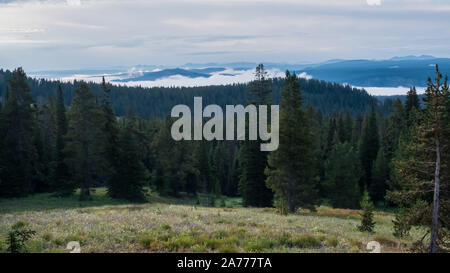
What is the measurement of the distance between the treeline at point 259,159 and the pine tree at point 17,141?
0.12 m

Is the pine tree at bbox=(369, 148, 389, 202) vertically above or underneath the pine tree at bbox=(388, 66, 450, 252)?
underneath

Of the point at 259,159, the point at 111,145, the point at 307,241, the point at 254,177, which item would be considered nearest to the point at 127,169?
the point at 111,145

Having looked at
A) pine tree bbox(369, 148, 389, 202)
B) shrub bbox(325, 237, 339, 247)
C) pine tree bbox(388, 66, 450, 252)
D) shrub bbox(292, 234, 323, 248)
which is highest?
pine tree bbox(388, 66, 450, 252)

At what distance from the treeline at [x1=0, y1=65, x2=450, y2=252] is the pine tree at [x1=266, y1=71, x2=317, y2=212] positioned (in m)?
0.09

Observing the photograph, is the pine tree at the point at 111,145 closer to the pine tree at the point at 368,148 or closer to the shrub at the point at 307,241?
the shrub at the point at 307,241

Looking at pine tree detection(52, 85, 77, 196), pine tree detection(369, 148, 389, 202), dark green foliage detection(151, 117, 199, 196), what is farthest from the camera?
dark green foliage detection(151, 117, 199, 196)

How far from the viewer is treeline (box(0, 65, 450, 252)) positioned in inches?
509

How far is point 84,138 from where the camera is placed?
45.8 meters

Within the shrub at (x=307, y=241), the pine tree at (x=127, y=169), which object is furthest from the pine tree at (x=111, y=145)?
the shrub at (x=307, y=241)

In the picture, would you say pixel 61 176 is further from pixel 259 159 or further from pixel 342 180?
pixel 342 180

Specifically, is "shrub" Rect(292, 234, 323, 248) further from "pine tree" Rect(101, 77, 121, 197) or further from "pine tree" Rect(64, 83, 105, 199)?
"pine tree" Rect(101, 77, 121, 197)

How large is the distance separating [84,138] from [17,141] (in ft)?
32.2

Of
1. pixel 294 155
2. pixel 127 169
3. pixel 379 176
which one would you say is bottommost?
pixel 379 176

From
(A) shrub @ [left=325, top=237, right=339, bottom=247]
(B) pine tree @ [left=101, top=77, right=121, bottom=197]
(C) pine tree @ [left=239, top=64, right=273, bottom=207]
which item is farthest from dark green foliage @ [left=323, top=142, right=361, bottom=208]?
(A) shrub @ [left=325, top=237, right=339, bottom=247]
